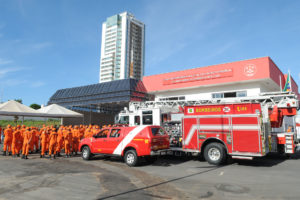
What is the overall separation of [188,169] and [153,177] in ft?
6.55

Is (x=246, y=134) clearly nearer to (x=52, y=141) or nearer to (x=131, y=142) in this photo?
(x=131, y=142)

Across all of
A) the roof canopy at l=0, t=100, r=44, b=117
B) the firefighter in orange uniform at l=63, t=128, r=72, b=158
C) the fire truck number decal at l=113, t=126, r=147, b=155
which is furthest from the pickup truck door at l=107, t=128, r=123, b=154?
the roof canopy at l=0, t=100, r=44, b=117

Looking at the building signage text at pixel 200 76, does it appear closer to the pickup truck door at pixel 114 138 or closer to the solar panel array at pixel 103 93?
the solar panel array at pixel 103 93

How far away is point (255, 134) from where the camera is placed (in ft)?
28.9

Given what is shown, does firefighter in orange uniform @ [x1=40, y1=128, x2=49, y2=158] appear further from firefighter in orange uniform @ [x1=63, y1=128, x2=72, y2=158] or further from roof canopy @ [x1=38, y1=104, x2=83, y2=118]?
roof canopy @ [x1=38, y1=104, x2=83, y2=118]

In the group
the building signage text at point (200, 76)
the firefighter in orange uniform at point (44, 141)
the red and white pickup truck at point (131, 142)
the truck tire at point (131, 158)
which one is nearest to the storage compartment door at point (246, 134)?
the red and white pickup truck at point (131, 142)

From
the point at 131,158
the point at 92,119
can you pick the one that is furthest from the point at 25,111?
the point at 92,119

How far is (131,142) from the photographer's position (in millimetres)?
9523

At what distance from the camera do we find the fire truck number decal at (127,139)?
9.55 meters

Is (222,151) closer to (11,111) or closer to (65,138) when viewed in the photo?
(65,138)

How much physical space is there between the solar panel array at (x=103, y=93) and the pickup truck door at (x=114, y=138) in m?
13.4

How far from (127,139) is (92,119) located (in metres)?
24.6

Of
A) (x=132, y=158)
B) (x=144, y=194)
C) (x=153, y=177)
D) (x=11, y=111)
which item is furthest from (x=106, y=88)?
(x=144, y=194)

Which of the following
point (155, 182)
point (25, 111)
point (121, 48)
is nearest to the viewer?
point (155, 182)
